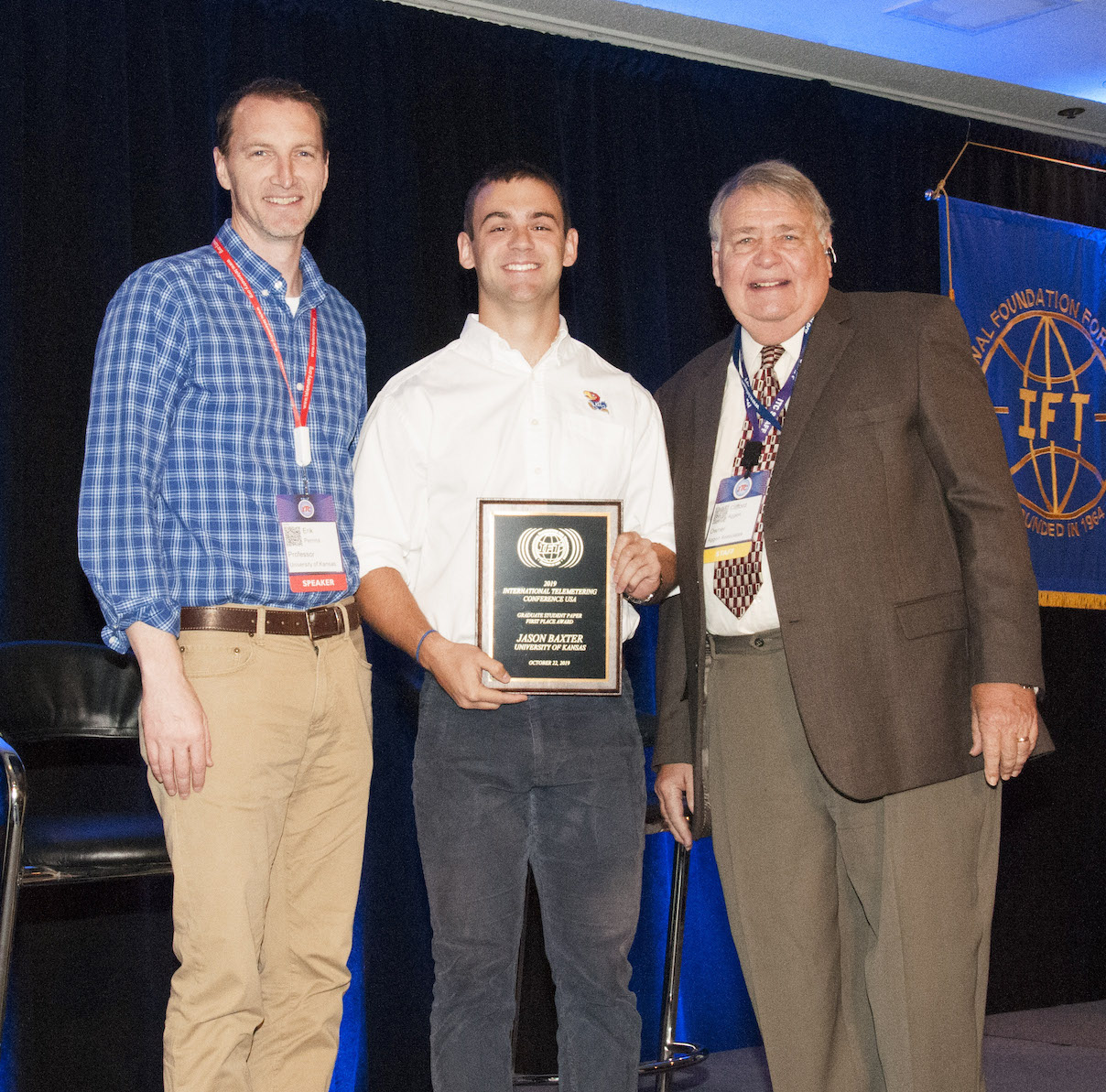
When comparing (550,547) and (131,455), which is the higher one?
(131,455)

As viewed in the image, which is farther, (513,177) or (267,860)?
(513,177)

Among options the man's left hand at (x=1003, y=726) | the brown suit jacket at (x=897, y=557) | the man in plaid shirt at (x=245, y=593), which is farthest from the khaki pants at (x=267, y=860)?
the man's left hand at (x=1003, y=726)

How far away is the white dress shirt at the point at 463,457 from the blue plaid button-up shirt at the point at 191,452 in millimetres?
98

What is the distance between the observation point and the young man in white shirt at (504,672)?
2434 mm

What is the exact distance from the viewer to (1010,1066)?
4.43m

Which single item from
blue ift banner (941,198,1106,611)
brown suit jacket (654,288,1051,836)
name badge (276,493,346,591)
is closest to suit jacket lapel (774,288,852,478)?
brown suit jacket (654,288,1051,836)

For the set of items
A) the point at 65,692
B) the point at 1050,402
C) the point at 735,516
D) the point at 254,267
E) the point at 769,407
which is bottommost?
the point at 65,692

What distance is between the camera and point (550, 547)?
2.48 m

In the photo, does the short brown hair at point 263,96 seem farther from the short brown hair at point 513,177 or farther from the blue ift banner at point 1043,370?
the blue ift banner at point 1043,370

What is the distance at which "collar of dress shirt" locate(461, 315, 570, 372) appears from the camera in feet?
8.78

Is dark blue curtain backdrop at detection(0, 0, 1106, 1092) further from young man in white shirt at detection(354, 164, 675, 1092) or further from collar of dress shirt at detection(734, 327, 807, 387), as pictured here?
collar of dress shirt at detection(734, 327, 807, 387)

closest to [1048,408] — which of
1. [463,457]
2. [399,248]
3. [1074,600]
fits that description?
[1074,600]

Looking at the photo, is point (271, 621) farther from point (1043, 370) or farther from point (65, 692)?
point (1043, 370)

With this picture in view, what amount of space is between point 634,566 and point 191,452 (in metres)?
0.91
